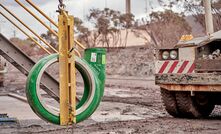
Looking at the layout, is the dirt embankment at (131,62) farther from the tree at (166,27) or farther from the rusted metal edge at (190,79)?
the rusted metal edge at (190,79)

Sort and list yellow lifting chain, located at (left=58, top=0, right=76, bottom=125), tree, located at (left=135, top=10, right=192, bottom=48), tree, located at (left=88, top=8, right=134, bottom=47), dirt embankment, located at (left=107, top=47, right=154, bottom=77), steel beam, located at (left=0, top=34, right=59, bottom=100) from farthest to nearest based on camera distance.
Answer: tree, located at (left=88, top=8, right=134, bottom=47), tree, located at (left=135, top=10, right=192, bottom=48), dirt embankment, located at (left=107, top=47, right=154, bottom=77), steel beam, located at (left=0, top=34, right=59, bottom=100), yellow lifting chain, located at (left=58, top=0, right=76, bottom=125)

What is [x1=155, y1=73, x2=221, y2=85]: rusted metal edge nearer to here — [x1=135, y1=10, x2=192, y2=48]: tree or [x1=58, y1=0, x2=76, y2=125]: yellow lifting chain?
[x1=58, y1=0, x2=76, y2=125]: yellow lifting chain

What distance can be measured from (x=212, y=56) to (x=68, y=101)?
4.38 m

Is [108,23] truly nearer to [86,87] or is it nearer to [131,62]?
[131,62]

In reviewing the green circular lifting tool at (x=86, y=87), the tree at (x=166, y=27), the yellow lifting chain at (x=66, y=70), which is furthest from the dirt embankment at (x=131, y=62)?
the yellow lifting chain at (x=66, y=70)

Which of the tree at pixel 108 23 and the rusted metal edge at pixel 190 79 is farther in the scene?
the tree at pixel 108 23

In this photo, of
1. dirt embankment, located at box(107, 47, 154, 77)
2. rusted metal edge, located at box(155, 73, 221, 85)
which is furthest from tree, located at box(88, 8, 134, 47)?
rusted metal edge, located at box(155, 73, 221, 85)

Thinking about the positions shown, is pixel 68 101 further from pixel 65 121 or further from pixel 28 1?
pixel 28 1

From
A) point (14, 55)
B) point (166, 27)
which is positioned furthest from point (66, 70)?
point (166, 27)

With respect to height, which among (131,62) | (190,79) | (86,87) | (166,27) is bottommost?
(86,87)

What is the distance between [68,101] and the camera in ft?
15.7

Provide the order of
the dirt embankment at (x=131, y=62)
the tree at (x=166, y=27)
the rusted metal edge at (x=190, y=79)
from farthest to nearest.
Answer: the tree at (x=166, y=27), the dirt embankment at (x=131, y=62), the rusted metal edge at (x=190, y=79)

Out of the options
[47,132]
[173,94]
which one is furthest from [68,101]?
[173,94]

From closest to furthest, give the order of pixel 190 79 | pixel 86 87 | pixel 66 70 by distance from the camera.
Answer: pixel 66 70 → pixel 86 87 → pixel 190 79
